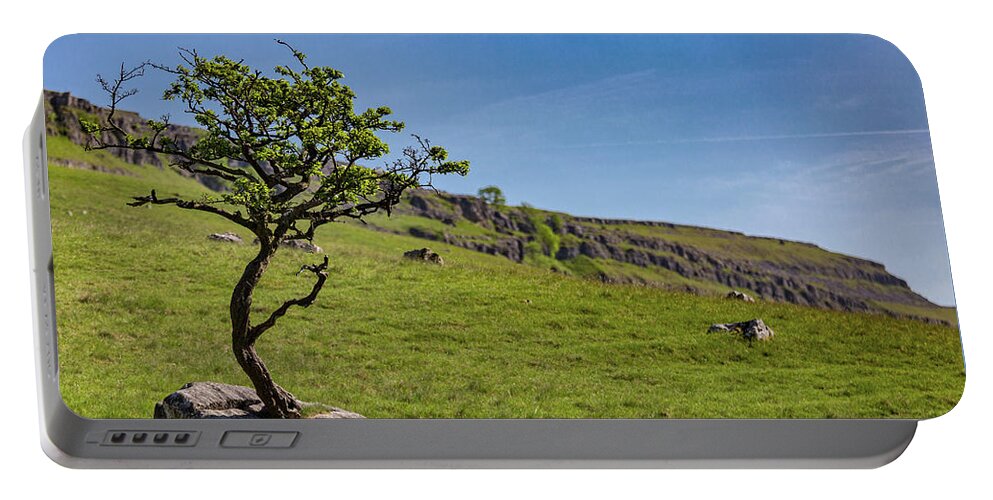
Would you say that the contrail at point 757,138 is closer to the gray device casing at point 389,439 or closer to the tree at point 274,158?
the tree at point 274,158

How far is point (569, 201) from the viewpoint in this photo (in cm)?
577

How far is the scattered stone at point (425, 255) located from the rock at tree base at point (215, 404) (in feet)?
3.59

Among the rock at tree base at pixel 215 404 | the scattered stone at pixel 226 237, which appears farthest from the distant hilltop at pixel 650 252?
the rock at tree base at pixel 215 404

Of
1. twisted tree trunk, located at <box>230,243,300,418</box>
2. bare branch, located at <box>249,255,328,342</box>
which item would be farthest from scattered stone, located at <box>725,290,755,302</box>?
twisted tree trunk, located at <box>230,243,300,418</box>

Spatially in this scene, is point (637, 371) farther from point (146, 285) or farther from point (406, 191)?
point (146, 285)

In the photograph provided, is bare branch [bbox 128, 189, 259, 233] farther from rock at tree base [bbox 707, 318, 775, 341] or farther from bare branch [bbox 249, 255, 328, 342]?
rock at tree base [bbox 707, 318, 775, 341]

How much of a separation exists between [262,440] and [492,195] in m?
2.16

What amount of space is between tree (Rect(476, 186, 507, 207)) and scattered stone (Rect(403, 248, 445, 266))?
51 centimetres

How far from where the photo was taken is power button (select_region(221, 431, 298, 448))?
18.4ft

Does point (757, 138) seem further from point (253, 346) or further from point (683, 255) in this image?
point (253, 346)

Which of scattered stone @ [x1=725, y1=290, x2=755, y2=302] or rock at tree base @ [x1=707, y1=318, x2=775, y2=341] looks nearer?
rock at tree base @ [x1=707, y1=318, x2=775, y2=341]

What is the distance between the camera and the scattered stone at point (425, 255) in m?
5.88

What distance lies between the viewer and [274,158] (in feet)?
18.9

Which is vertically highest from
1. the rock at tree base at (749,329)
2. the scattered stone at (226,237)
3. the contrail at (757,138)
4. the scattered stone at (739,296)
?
the contrail at (757,138)
